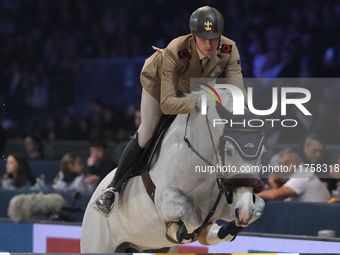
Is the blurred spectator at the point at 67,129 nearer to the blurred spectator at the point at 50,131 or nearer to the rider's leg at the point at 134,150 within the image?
the blurred spectator at the point at 50,131

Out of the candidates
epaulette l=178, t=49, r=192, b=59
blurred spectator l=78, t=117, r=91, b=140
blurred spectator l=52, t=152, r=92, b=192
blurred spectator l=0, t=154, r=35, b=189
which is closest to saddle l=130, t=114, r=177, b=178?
epaulette l=178, t=49, r=192, b=59

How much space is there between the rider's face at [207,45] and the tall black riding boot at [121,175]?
3.11 feet

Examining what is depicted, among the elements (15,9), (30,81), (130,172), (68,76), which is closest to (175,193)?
(130,172)

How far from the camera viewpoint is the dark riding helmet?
5.24m

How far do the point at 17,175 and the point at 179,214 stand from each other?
15.7 feet

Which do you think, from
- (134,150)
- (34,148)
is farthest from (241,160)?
(34,148)

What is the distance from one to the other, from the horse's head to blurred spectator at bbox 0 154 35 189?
493cm

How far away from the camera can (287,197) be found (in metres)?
7.08

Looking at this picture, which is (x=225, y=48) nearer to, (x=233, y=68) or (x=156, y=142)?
(x=233, y=68)

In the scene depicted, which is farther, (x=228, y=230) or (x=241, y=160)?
(x=228, y=230)

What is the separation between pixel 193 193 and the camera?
530 centimetres

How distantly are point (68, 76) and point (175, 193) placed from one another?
8942mm

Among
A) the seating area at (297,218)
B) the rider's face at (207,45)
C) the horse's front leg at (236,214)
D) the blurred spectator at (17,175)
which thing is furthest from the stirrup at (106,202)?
the blurred spectator at (17,175)

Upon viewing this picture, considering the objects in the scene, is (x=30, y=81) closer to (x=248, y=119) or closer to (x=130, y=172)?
(x=130, y=172)
